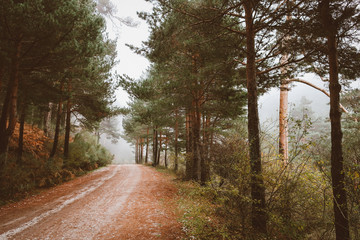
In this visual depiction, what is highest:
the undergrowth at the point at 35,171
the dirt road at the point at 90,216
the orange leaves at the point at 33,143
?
the orange leaves at the point at 33,143

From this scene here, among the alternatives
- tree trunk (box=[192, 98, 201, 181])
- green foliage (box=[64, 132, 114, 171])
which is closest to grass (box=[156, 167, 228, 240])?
tree trunk (box=[192, 98, 201, 181])

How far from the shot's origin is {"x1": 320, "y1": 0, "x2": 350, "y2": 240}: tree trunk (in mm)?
3672

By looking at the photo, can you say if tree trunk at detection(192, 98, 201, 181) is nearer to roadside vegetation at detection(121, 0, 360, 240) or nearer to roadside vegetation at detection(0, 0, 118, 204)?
roadside vegetation at detection(121, 0, 360, 240)

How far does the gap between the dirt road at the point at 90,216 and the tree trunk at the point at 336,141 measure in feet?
11.5

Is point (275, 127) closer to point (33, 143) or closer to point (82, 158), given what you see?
point (33, 143)

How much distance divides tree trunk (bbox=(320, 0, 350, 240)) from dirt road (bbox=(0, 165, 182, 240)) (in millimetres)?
3520

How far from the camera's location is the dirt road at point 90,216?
4.14m

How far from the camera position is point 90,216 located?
5.12m

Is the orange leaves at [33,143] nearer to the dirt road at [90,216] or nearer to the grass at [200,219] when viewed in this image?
the dirt road at [90,216]

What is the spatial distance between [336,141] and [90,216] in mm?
6638

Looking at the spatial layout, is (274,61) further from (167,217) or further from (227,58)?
(167,217)

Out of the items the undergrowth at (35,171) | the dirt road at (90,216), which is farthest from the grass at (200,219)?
the undergrowth at (35,171)

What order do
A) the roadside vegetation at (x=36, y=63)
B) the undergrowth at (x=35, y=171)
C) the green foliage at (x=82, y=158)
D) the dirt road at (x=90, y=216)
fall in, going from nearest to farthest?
1. the dirt road at (x=90, y=216)
2. the roadside vegetation at (x=36, y=63)
3. the undergrowth at (x=35, y=171)
4. the green foliage at (x=82, y=158)

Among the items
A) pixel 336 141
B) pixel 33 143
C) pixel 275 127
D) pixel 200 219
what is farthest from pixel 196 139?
pixel 33 143
